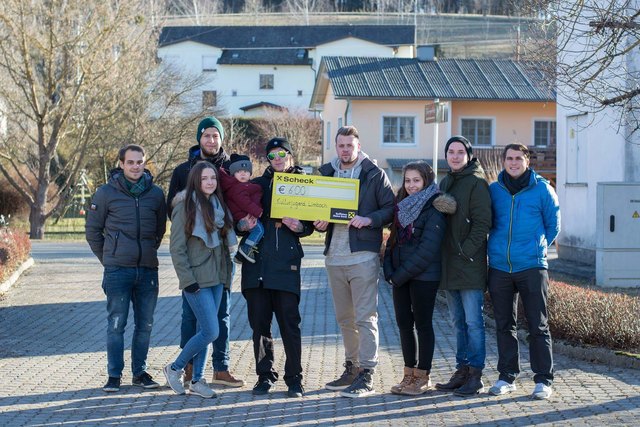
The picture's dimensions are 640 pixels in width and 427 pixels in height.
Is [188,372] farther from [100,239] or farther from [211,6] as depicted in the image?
[211,6]

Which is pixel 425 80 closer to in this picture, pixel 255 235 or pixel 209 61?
pixel 209 61

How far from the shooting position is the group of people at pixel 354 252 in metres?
7.96

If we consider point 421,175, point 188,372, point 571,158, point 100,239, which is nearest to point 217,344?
point 188,372

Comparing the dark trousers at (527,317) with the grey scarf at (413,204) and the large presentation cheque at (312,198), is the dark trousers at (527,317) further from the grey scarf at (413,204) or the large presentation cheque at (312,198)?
the large presentation cheque at (312,198)

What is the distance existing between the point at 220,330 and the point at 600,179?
11.9 m

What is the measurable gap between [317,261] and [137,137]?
1471cm

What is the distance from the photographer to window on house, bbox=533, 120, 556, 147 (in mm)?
46250

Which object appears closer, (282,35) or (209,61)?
(209,61)

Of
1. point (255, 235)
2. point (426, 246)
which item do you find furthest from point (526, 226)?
point (255, 235)

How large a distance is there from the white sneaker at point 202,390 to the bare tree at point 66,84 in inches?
979

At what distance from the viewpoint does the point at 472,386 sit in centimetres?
809

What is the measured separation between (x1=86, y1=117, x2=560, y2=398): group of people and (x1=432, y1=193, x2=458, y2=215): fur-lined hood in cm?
1

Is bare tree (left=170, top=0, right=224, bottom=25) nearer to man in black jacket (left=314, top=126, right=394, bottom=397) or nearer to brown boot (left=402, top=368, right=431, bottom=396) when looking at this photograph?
man in black jacket (left=314, top=126, right=394, bottom=397)

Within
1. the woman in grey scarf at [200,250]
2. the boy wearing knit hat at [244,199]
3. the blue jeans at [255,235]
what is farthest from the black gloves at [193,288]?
the blue jeans at [255,235]
